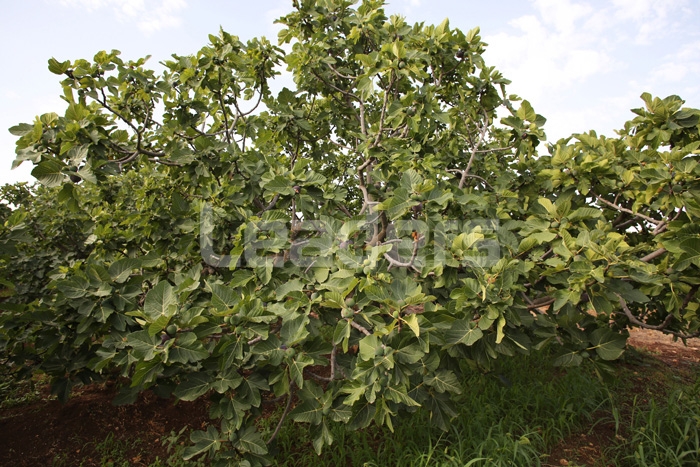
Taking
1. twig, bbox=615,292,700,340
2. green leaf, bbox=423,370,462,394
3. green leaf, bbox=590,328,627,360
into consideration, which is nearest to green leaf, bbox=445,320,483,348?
green leaf, bbox=423,370,462,394

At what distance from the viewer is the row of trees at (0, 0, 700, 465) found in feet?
6.11

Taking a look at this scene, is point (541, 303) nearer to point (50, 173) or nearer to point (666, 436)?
point (666, 436)

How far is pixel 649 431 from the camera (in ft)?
9.70

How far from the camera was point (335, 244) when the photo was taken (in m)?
2.04

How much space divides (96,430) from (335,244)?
3.02 meters

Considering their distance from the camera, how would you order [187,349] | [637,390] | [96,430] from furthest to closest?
1. [637,390]
2. [96,430]
3. [187,349]

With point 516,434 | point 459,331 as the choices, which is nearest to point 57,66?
point 459,331

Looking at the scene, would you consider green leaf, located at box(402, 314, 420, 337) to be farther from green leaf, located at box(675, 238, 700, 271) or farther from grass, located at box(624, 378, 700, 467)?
grass, located at box(624, 378, 700, 467)

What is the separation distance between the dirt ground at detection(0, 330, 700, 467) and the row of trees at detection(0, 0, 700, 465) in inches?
33.4

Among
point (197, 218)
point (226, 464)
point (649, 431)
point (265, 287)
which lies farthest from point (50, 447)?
point (649, 431)

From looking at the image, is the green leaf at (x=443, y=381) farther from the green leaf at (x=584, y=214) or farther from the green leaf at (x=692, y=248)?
the green leaf at (x=692, y=248)

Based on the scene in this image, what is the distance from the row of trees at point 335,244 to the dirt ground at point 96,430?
0.85m

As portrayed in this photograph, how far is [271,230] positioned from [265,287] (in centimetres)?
31

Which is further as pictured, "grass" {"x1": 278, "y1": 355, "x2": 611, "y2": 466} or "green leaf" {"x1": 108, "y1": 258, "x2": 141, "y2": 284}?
"grass" {"x1": 278, "y1": 355, "x2": 611, "y2": 466}
